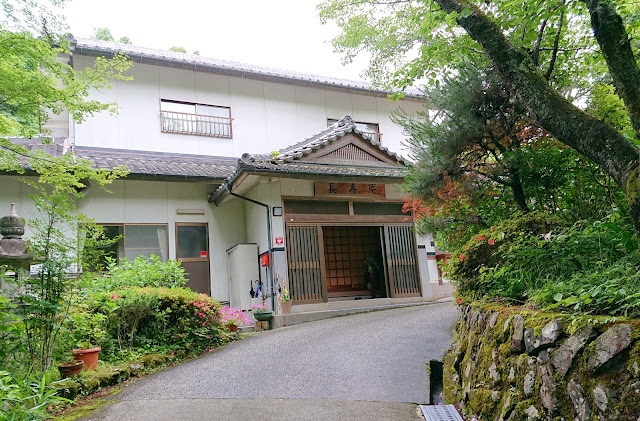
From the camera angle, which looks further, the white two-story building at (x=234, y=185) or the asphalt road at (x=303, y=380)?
the white two-story building at (x=234, y=185)

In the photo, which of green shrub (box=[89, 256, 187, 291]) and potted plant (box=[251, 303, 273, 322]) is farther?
potted plant (box=[251, 303, 273, 322])

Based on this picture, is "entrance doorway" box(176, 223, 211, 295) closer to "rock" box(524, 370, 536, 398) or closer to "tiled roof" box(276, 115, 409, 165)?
"tiled roof" box(276, 115, 409, 165)

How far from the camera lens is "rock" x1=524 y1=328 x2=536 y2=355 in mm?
2805

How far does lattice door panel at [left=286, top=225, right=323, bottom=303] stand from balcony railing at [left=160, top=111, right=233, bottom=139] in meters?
4.35

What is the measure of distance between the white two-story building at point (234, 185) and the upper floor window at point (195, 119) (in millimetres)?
33

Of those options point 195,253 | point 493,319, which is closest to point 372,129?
point 195,253

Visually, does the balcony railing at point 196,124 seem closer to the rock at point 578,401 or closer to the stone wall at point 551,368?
the stone wall at point 551,368

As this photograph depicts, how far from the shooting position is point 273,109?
45.8 feet

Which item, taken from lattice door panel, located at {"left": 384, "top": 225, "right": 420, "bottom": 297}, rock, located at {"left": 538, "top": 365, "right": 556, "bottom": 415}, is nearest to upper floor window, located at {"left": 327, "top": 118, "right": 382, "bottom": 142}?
lattice door panel, located at {"left": 384, "top": 225, "right": 420, "bottom": 297}

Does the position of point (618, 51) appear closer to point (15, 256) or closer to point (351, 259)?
point (15, 256)

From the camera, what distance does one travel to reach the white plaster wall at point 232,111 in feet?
38.8

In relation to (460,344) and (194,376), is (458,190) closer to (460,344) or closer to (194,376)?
(460,344)

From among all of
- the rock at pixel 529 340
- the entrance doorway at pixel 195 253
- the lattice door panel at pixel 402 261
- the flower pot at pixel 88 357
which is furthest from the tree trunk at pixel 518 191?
the entrance doorway at pixel 195 253

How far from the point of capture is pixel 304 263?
10555mm
